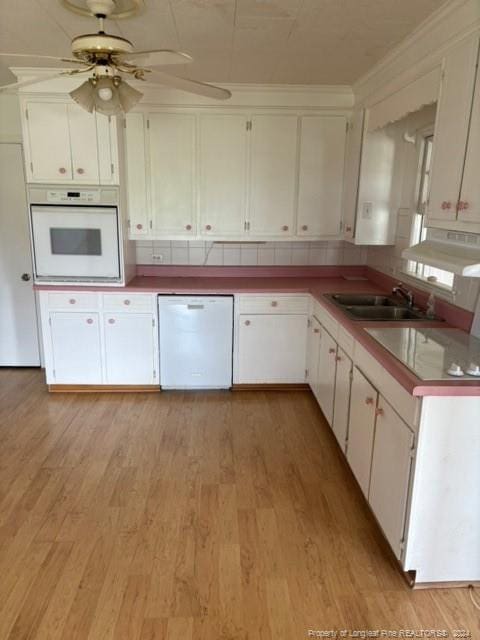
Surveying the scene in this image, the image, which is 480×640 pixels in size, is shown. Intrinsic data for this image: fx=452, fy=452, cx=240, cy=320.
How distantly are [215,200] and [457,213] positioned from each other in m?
2.22

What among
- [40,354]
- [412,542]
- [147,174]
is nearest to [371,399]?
[412,542]

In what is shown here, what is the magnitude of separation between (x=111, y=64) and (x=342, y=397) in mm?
2142

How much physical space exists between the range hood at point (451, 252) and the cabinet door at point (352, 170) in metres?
1.29

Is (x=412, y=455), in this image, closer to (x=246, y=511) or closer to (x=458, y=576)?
(x=458, y=576)

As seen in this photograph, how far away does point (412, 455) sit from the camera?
1.81 metres

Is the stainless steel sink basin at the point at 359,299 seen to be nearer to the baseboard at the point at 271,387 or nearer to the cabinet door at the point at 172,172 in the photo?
the baseboard at the point at 271,387

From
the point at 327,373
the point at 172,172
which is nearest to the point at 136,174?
the point at 172,172

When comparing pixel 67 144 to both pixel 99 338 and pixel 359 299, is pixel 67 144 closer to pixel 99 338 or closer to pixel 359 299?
pixel 99 338

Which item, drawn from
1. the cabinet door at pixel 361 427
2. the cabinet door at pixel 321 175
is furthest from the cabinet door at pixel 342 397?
the cabinet door at pixel 321 175

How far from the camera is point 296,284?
3.92 metres

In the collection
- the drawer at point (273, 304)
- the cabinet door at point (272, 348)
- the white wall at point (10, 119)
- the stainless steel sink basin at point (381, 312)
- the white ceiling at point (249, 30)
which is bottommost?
the cabinet door at point (272, 348)

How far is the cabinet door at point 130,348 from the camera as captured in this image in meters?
3.71

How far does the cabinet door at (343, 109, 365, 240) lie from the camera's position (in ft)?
11.6

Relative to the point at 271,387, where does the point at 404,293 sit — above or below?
above
